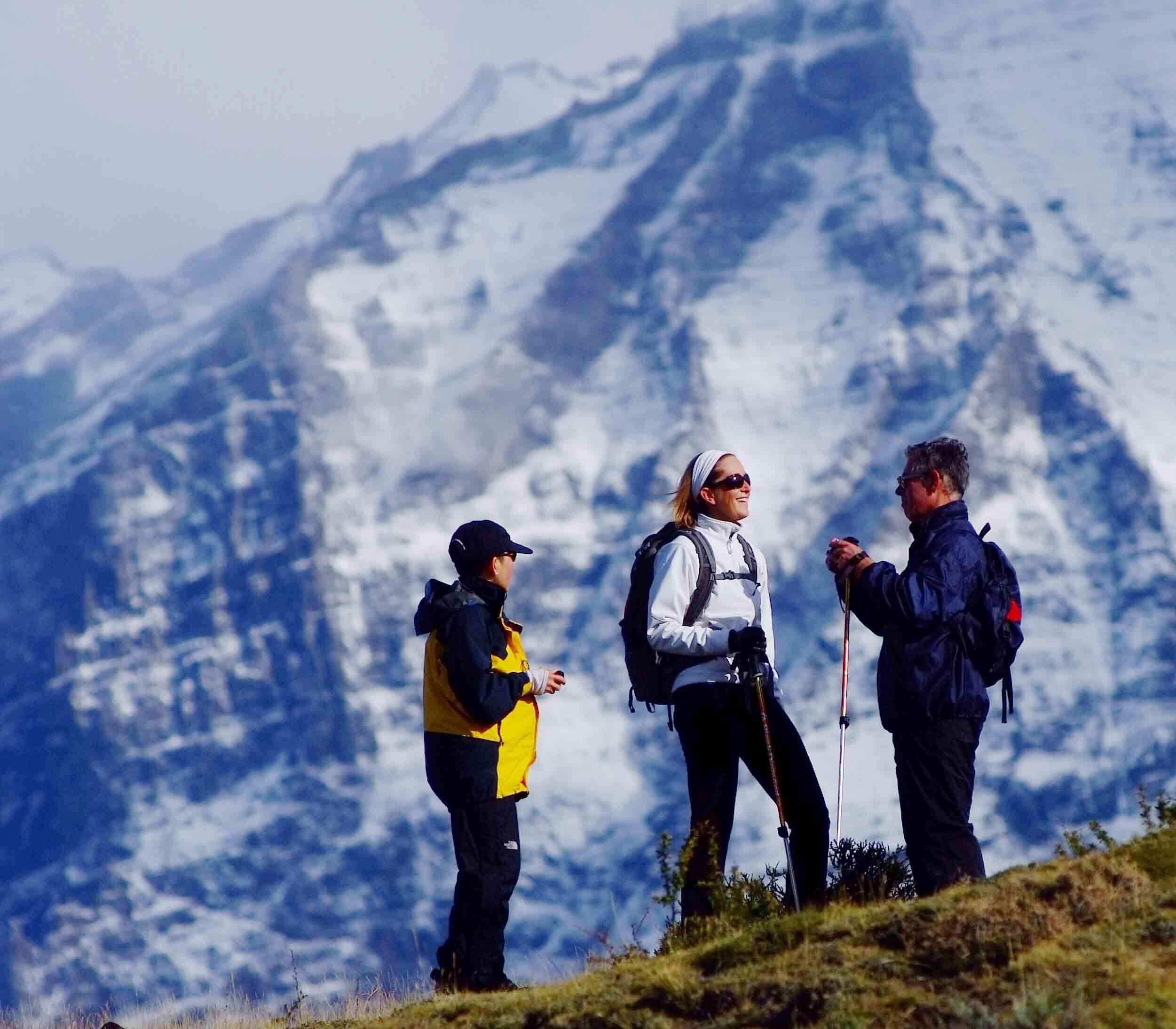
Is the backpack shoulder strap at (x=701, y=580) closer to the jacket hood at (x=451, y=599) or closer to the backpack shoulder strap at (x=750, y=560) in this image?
the backpack shoulder strap at (x=750, y=560)

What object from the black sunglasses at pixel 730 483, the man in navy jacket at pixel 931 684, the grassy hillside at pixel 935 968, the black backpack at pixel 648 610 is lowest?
the grassy hillside at pixel 935 968

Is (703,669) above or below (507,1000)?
above

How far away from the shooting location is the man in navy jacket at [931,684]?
1023cm

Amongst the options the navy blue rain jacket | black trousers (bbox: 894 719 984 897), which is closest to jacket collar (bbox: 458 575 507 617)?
the navy blue rain jacket

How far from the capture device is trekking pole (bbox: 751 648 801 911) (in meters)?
10.2

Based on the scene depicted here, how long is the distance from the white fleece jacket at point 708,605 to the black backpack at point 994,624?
1.02m

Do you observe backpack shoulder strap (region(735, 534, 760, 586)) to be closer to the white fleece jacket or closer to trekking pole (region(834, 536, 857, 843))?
the white fleece jacket

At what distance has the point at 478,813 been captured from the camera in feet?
36.8

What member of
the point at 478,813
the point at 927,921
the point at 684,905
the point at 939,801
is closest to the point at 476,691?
the point at 478,813

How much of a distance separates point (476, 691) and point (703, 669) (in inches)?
49.2

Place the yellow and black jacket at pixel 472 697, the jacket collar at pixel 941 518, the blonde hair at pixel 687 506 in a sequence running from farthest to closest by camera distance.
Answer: the yellow and black jacket at pixel 472 697 → the blonde hair at pixel 687 506 → the jacket collar at pixel 941 518

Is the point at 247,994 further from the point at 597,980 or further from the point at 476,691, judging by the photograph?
the point at 597,980

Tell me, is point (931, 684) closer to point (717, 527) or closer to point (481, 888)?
point (717, 527)

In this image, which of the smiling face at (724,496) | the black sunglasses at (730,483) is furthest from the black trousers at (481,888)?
the black sunglasses at (730,483)
